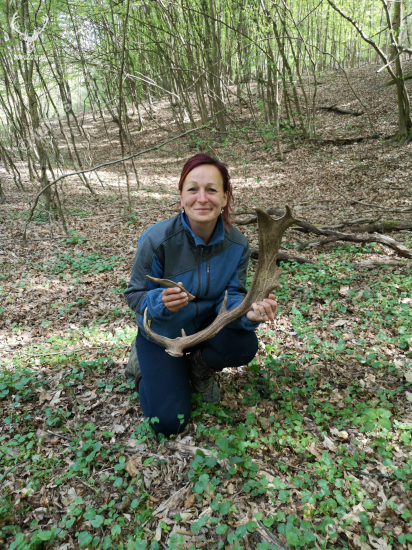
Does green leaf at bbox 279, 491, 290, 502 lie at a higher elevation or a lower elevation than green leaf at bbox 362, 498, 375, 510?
higher

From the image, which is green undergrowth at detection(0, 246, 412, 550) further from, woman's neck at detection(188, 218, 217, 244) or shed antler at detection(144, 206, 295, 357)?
woman's neck at detection(188, 218, 217, 244)

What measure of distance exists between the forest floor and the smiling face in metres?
1.59

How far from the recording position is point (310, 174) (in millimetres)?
10656

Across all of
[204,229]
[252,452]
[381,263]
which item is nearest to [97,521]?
[252,452]

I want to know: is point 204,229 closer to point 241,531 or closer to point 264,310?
point 264,310

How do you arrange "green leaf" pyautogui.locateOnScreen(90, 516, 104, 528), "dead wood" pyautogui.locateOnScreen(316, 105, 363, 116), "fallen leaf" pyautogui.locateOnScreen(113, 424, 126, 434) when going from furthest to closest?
"dead wood" pyautogui.locateOnScreen(316, 105, 363, 116), "fallen leaf" pyautogui.locateOnScreen(113, 424, 126, 434), "green leaf" pyautogui.locateOnScreen(90, 516, 104, 528)

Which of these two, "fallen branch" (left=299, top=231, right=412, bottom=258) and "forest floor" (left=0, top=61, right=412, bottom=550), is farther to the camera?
"fallen branch" (left=299, top=231, right=412, bottom=258)

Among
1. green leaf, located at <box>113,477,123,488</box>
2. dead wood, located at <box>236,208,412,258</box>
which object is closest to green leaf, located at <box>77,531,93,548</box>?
green leaf, located at <box>113,477,123,488</box>

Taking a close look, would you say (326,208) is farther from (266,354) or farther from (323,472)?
(323,472)

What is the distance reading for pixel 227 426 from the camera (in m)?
2.71

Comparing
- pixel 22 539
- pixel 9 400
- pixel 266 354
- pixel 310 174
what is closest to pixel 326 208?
pixel 310 174

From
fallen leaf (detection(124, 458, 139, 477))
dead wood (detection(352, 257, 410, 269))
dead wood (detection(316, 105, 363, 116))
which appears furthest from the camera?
dead wood (detection(316, 105, 363, 116))

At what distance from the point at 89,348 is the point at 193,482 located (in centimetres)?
210

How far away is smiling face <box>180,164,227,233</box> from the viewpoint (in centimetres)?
233
